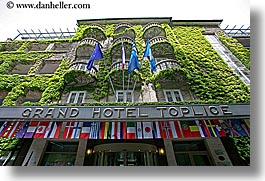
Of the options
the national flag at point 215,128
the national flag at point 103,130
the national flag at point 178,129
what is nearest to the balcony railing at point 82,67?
the national flag at point 103,130

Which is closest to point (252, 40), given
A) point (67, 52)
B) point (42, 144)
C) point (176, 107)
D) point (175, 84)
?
point (176, 107)

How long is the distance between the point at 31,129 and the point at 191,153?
5492mm

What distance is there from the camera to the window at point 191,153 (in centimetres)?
638

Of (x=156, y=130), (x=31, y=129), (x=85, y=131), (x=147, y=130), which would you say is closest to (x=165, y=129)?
(x=156, y=130)

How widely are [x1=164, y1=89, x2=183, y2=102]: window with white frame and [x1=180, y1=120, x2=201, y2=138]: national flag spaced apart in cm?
185

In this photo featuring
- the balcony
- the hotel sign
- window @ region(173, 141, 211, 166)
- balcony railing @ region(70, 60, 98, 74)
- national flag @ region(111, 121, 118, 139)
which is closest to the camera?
the hotel sign

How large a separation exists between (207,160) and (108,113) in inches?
151

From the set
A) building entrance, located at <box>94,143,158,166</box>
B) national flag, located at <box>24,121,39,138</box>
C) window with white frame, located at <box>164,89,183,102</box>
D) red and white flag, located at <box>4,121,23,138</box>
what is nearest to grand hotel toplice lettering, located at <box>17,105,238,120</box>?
national flag, located at <box>24,121,39,138</box>

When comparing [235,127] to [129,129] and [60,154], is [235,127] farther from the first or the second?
[60,154]

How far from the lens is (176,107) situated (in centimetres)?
591

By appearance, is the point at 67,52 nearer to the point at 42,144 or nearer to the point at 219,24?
the point at 42,144

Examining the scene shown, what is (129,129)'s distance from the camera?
19.9 ft

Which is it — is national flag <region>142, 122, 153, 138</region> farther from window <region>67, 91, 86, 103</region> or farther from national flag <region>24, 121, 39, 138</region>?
national flag <region>24, 121, 39, 138</region>

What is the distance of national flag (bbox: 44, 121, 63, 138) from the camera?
593 cm
